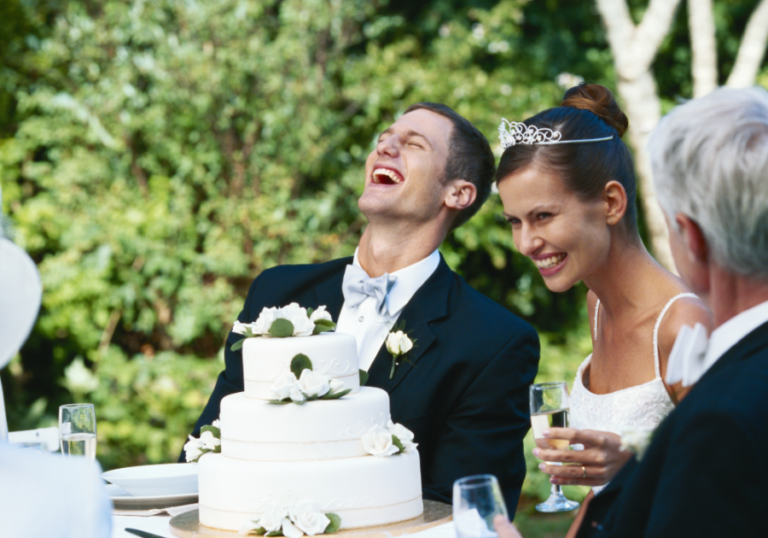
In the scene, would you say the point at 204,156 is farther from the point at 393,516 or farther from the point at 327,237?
the point at 393,516

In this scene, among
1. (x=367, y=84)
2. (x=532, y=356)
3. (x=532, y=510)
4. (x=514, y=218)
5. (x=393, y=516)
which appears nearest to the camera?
(x=393, y=516)

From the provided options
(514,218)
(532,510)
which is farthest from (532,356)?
(532,510)

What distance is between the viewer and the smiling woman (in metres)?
3.10

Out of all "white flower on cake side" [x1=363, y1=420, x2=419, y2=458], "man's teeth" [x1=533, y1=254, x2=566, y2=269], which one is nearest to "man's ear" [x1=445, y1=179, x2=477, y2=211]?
"man's teeth" [x1=533, y1=254, x2=566, y2=269]

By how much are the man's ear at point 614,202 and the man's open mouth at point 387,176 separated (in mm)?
1134

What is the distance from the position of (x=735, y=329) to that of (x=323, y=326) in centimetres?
146

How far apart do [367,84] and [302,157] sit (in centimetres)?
100

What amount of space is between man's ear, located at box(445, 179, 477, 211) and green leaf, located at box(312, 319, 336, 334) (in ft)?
4.92

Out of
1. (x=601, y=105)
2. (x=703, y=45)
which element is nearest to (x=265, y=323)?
(x=601, y=105)

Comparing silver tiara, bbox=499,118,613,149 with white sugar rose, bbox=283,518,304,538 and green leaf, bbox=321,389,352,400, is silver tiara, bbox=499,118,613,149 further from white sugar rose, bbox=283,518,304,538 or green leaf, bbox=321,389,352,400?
white sugar rose, bbox=283,518,304,538

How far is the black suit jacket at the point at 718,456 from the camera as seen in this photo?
1.44 metres

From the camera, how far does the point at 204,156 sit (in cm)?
787

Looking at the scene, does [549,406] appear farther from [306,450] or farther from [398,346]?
[398,346]

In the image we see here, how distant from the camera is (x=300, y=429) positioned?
Result: 2549 millimetres
